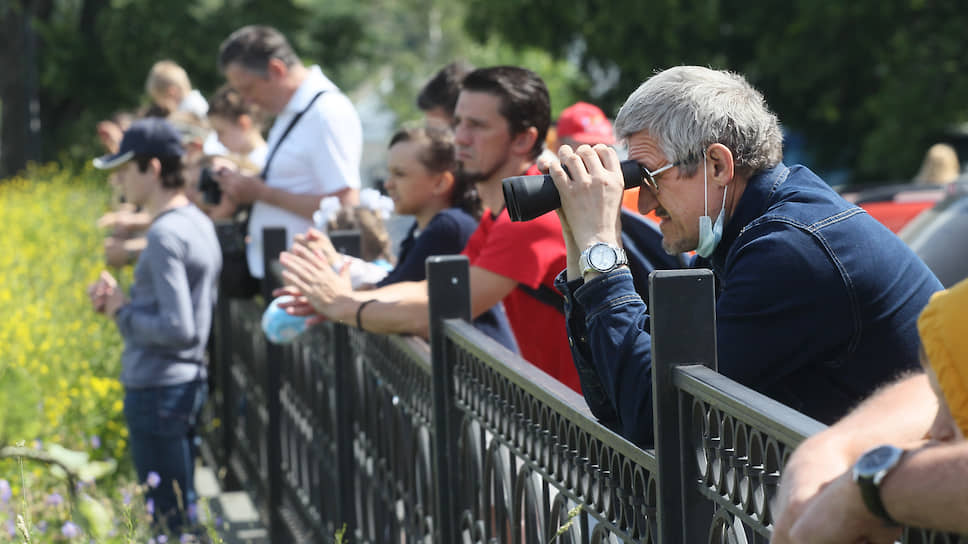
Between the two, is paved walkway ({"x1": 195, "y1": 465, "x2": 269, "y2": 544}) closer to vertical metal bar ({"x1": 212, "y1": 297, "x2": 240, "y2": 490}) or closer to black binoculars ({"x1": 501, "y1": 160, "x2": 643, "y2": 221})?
vertical metal bar ({"x1": 212, "y1": 297, "x2": 240, "y2": 490})

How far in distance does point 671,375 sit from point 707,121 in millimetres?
683

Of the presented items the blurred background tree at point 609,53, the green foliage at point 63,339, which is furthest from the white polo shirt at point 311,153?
the blurred background tree at point 609,53

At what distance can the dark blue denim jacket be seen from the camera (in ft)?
7.00

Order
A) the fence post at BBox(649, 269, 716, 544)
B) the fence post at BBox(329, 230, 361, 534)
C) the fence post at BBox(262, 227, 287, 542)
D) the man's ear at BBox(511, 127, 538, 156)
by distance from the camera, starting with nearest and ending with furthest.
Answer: the fence post at BBox(649, 269, 716, 544), the man's ear at BBox(511, 127, 538, 156), the fence post at BBox(329, 230, 361, 534), the fence post at BBox(262, 227, 287, 542)

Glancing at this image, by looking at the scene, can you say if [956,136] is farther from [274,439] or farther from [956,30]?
[274,439]

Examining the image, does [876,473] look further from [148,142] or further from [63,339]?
[63,339]

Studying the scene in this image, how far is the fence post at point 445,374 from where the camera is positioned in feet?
10.4

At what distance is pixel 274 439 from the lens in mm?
5723

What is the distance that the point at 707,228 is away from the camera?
244 centimetres

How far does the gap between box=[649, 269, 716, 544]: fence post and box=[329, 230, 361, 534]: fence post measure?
96.6 inches

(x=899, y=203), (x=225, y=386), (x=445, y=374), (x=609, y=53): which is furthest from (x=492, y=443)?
(x=609, y=53)

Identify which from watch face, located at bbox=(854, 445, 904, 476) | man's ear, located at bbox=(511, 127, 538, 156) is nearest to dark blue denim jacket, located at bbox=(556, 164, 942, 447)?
watch face, located at bbox=(854, 445, 904, 476)

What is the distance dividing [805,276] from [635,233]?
119 cm

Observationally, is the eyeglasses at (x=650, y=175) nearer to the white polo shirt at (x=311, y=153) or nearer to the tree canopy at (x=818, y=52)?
the white polo shirt at (x=311, y=153)
